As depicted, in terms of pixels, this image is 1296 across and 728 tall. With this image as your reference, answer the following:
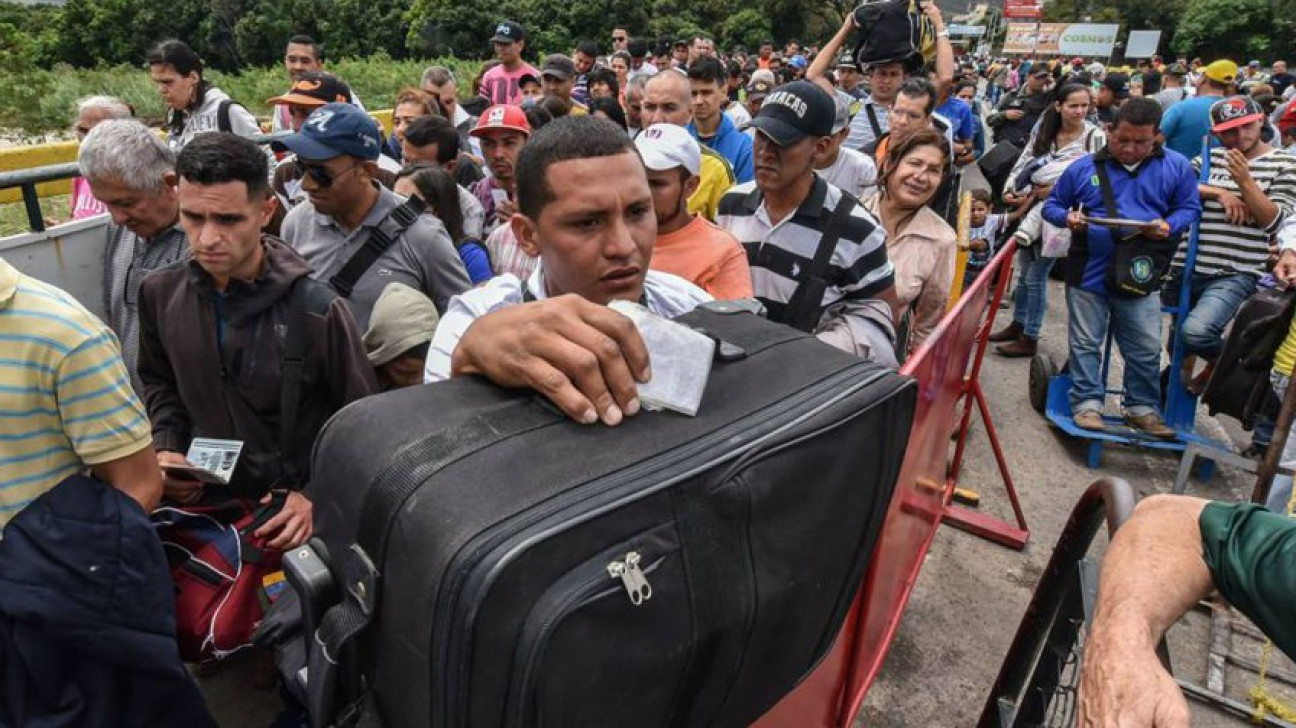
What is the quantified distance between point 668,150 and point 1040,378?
12.8 ft

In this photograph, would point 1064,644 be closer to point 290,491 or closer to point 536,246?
point 536,246

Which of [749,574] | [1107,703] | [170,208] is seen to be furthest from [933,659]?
[170,208]

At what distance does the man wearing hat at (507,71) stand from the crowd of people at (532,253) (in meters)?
1.56

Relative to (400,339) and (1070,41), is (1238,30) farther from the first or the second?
(400,339)

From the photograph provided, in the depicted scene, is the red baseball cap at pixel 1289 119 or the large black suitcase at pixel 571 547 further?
the red baseball cap at pixel 1289 119

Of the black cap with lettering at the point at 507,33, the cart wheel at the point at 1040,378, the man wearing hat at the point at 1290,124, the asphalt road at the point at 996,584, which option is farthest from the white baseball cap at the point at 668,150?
the black cap with lettering at the point at 507,33

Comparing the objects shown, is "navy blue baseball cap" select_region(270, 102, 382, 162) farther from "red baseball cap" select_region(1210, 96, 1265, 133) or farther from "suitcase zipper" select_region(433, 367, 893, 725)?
"red baseball cap" select_region(1210, 96, 1265, 133)

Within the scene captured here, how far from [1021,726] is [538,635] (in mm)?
1514

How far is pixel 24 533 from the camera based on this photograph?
1688mm

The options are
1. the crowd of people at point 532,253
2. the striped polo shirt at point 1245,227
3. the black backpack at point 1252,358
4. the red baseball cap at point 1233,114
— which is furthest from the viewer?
the red baseball cap at point 1233,114

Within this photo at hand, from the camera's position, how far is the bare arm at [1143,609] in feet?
3.57

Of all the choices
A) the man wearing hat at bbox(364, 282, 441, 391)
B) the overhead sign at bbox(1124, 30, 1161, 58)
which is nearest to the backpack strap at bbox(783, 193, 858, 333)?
the man wearing hat at bbox(364, 282, 441, 391)

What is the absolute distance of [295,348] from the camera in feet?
7.52

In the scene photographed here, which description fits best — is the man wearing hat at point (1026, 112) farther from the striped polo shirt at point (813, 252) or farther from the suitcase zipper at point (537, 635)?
the suitcase zipper at point (537, 635)
